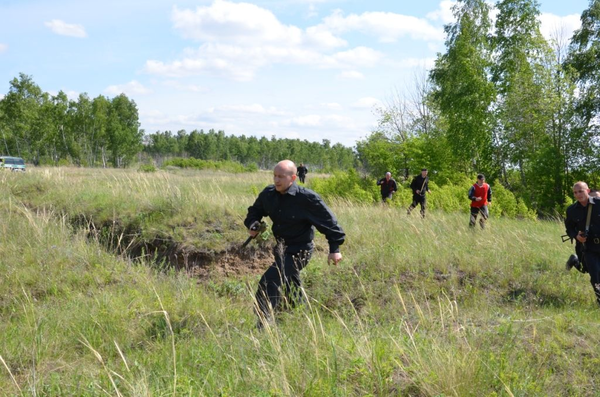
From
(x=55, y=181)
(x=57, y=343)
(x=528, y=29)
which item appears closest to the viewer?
(x=57, y=343)

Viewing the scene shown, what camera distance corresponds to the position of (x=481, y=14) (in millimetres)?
25797

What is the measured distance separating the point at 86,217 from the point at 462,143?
1897 cm

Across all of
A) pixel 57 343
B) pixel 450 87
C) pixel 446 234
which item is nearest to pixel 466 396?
pixel 57 343

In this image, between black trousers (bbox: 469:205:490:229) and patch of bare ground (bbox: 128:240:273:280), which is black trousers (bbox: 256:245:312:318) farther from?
black trousers (bbox: 469:205:490:229)

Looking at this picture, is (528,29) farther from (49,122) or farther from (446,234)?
(49,122)

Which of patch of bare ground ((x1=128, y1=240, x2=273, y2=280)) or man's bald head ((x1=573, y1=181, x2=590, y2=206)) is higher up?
man's bald head ((x1=573, y1=181, x2=590, y2=206))

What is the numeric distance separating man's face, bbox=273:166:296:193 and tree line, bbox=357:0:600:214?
19974mm

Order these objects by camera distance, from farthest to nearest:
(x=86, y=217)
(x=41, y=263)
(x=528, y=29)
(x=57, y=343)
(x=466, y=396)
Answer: (x=528, y=29) < (x=86, y=217) < (x=41, y=263) < (x=57, y=343) < (x=466, y=396)

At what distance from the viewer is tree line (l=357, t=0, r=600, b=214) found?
880 inches

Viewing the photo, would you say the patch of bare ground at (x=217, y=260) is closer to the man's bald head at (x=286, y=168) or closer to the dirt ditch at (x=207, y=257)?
the dirt ditch at (x=207, y=257)

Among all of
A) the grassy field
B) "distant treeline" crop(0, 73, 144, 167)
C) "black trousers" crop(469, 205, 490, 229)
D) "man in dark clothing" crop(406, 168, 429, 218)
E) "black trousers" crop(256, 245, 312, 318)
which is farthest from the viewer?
"distant treeline" crop(0, 73, 144, 167)

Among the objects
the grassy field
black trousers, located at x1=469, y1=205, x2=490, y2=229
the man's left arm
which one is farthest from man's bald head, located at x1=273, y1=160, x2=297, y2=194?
black trousers, located at x1=469, y1=205, x2=490, y2=229

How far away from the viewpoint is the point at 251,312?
563 centimetres

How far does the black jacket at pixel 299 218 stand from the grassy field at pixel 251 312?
727 mm
